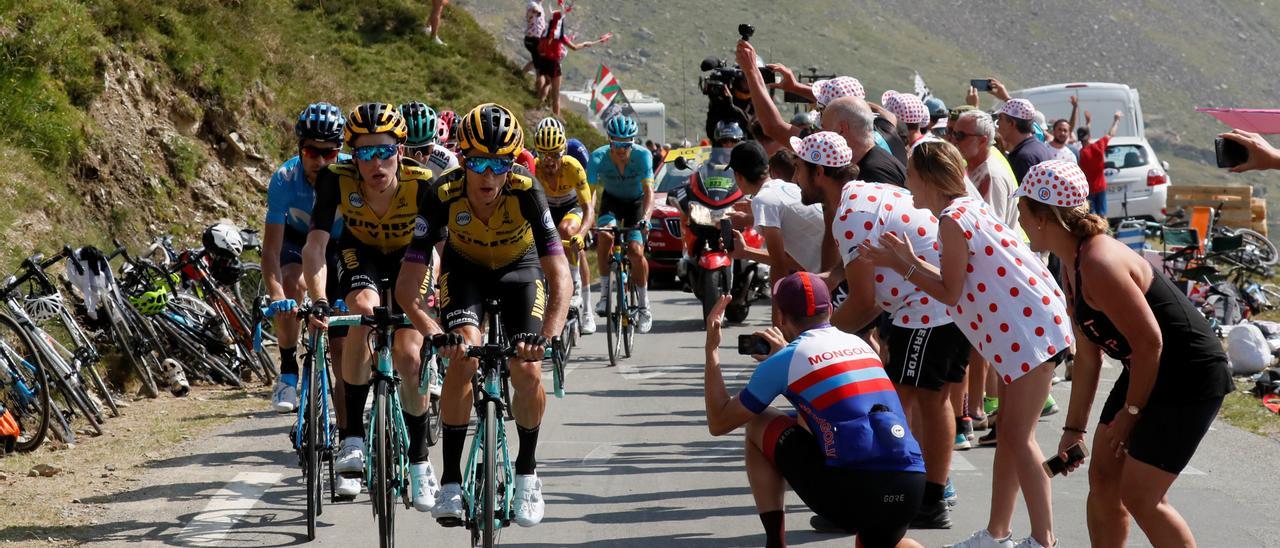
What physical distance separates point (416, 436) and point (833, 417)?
249cm

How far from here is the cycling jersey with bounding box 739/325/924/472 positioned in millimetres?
5738

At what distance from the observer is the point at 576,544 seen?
7.51 metres

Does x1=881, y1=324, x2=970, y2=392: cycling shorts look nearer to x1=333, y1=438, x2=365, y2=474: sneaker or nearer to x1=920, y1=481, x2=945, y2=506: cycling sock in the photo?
x1=920, y1=481, x2=945, y2=506: cycling sock

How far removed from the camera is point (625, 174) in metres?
14.6

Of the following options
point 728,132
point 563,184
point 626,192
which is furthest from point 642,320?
point 728,132

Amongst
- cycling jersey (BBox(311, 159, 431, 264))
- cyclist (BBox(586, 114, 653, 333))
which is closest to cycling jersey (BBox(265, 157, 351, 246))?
cycling jersey (BBox(311, 159, 431, 264))

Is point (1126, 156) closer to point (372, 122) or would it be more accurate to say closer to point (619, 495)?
point (619, 495)

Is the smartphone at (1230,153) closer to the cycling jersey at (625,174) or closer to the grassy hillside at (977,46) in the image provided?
the cycling jersey at (625,174)

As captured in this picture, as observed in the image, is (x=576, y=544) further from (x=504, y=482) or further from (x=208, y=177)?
(x=208, y=177)

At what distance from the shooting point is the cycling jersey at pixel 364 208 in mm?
8227

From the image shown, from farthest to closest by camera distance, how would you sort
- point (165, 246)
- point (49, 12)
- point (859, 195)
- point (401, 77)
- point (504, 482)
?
point (401, 77)
point (49, 12)
point (165, 246)
point (859, 195)
point (504, 482)

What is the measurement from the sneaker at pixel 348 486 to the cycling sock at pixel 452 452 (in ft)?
2.09

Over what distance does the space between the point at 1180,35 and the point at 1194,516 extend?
132 meters

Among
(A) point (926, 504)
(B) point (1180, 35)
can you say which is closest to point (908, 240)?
(A) point (926, 504)
